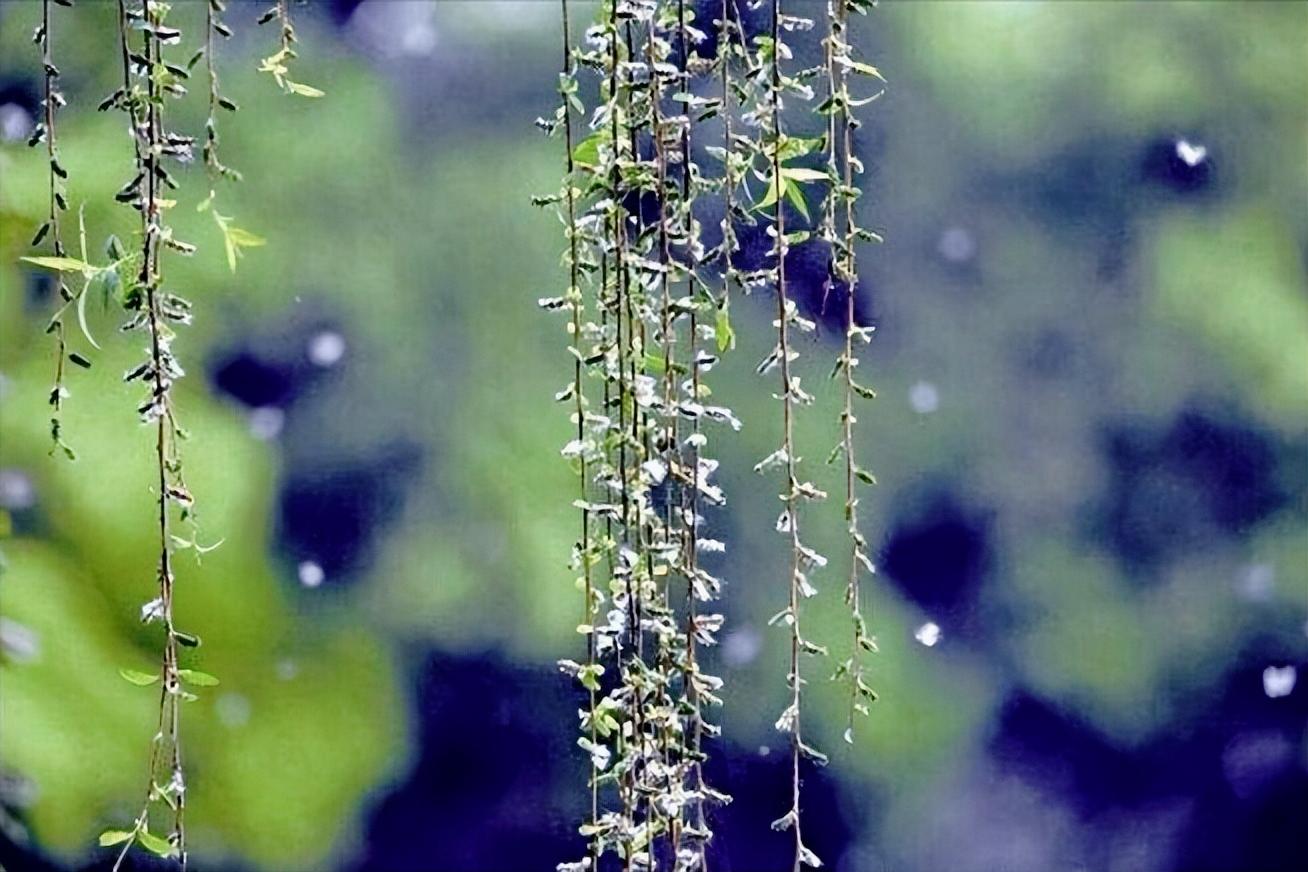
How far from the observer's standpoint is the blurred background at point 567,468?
1.59 meters

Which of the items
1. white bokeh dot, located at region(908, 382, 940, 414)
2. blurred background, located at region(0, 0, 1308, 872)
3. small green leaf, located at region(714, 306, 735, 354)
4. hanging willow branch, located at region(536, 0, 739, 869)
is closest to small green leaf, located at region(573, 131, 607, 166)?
hanging willow branch, located at region(536, 0, 739, 869)

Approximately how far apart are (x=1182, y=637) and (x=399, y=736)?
0.93 m

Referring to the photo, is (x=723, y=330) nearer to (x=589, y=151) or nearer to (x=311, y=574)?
(x=589, y=151)

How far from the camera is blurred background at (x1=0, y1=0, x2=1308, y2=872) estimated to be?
1.59 m

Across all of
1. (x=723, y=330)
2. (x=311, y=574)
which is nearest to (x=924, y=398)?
(x=723, y=330)

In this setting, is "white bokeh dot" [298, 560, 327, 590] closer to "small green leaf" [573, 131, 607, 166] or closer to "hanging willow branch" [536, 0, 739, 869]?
"hanging willow branch" [536, 0, 739, 869]

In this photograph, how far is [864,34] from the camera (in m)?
1.60

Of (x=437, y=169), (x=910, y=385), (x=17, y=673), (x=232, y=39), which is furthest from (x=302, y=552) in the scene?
(x=910, y=385)

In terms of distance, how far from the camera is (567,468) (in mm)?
1610

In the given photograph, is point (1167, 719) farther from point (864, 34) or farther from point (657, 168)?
point (657, 168)

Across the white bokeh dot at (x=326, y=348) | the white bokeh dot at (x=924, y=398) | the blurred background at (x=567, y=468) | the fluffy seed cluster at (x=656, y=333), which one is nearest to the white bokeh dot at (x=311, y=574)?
the blurred background at (x=567, y=468)

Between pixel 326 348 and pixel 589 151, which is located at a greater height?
pixel 589 151

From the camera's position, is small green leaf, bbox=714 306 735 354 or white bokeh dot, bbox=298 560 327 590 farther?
white bokeh dot, bbox=298 560 327 590

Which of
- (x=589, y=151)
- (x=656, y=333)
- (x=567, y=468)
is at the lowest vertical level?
(x=567, y=468)
